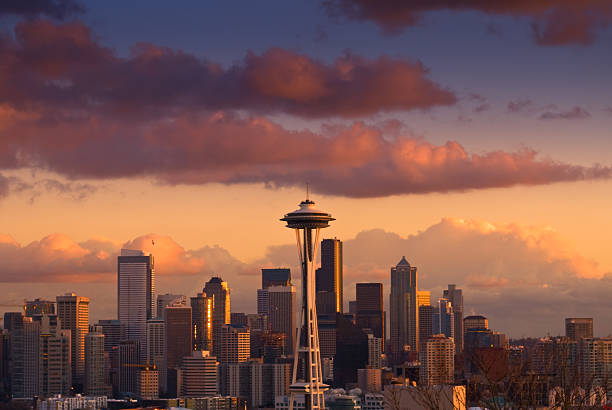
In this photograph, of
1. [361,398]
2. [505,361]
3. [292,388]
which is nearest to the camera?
[505,361]

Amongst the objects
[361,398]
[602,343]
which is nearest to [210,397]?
[361,398]

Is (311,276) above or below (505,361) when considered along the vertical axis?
above

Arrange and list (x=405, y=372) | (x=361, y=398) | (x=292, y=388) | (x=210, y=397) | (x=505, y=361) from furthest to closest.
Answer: (x=210, y=397) → (x=361, y=398) → (x=405, y=372) → (x=292, y=388) → (x=505, y=361)

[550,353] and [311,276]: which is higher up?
[311,276]

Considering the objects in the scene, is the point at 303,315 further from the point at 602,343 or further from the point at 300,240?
the point at 602,343

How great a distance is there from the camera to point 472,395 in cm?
2738

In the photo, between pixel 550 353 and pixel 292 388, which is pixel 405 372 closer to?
pixel 292 388

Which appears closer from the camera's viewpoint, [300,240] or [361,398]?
[300,240]

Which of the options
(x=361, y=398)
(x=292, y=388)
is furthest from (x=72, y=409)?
(x=292, y=388)

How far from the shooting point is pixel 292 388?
4562 inches

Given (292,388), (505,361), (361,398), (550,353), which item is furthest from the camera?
(361,398)

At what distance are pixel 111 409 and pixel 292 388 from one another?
249ft

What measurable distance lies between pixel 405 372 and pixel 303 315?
209 feet

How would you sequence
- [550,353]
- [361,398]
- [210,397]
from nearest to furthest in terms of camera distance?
[550,353]
[361,398]
[210,397]
